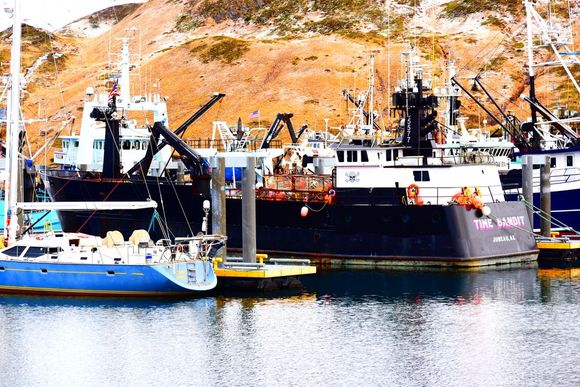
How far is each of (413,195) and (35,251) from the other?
17.3m

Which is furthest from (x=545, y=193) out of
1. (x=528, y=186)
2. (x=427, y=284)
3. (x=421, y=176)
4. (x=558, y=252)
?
(x=427, y=284)

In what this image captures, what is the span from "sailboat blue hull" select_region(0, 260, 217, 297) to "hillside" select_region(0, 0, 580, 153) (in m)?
67.7

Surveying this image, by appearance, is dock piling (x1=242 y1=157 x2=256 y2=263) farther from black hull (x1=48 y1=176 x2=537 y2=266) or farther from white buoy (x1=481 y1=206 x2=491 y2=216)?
white buoy (x1=481 y1=206 x2=491 y2=216)

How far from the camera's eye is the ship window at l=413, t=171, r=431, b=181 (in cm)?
5528

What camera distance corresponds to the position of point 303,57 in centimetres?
13025

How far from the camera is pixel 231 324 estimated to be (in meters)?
41.7

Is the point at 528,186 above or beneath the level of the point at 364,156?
beneath

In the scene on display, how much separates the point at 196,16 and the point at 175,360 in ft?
434

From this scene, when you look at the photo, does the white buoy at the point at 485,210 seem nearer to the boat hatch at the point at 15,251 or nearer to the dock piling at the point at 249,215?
the dock piling at the point at 249,215

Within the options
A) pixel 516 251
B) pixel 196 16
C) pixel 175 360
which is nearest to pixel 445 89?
pixel 516 251


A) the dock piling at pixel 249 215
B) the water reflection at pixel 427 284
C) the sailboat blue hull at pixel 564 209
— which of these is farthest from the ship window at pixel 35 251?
the sailboat blue hull at pixel 564 209

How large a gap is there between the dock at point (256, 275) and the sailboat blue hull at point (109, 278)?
1.05m

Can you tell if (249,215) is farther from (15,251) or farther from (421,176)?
(421,176)

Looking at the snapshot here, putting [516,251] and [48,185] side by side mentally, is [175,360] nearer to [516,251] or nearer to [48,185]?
[516,251]
